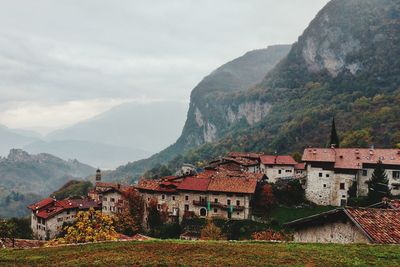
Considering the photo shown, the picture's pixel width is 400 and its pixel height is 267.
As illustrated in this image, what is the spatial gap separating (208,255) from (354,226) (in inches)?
324

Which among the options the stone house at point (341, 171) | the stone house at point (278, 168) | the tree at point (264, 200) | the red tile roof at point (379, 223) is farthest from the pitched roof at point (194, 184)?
the red tile roof at point (379, 223)

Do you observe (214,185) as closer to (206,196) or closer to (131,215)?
(206,196)

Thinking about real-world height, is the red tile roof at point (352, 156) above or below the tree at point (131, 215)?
above

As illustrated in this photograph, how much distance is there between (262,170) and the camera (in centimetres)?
8700

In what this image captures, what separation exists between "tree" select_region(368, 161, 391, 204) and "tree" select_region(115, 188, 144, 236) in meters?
38.7

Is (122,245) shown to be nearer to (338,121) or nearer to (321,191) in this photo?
(321,191)

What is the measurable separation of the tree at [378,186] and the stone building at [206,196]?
18.1 m

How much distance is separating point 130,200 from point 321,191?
34.3 metres

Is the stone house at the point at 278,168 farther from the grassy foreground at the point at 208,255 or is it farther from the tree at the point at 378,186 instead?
the grassy foreground at the point at 208,255

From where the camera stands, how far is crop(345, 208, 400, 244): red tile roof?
19.0 meters

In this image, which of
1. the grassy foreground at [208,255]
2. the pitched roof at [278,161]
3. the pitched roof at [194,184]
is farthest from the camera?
the pitched roof at [278,161]

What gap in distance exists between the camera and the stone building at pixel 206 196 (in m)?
64.6

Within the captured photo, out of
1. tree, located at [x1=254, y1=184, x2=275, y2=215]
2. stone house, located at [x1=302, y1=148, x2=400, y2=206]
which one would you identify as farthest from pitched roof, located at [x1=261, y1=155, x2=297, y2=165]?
tree, located at [x1=254, y1=184, x2=275, y2=215]

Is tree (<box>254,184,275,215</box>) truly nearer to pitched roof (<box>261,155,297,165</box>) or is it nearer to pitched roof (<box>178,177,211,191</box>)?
pitched roof (<box>178,177,211,191</box>)
